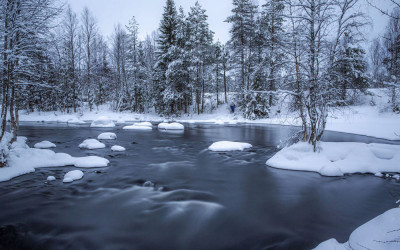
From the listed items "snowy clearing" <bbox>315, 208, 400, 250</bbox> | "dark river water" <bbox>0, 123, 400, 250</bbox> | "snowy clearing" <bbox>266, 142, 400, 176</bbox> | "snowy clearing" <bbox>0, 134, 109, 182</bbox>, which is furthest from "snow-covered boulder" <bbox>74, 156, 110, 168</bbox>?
"snowy clearing" <bbox>315, 208, 400, 250</bbox>

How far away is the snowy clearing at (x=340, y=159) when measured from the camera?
712 centimetres

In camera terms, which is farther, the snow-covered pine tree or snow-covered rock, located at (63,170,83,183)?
the snow-covered pine tree

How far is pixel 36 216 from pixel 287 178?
6.78m

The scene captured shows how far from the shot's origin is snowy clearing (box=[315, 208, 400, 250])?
2.55 meters

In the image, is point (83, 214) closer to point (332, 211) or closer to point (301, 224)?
point (301, 224)

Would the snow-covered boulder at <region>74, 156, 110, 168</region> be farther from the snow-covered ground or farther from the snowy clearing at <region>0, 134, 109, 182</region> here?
the snow-covered ground

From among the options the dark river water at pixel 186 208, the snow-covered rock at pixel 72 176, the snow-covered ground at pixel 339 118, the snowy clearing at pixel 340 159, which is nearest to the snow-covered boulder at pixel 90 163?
the dark river water at pixel 186 208

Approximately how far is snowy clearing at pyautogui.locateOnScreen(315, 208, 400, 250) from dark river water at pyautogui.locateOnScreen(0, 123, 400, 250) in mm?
576

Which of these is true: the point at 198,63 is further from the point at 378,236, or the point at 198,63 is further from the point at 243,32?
the point at 378,236

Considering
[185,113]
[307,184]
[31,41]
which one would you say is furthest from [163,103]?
[307,184]

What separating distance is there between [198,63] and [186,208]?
26143 mm

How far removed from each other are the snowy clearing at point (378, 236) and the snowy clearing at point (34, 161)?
751 centimetres

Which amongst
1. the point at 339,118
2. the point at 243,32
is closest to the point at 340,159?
the point at 339,118

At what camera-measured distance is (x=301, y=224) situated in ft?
13.7
